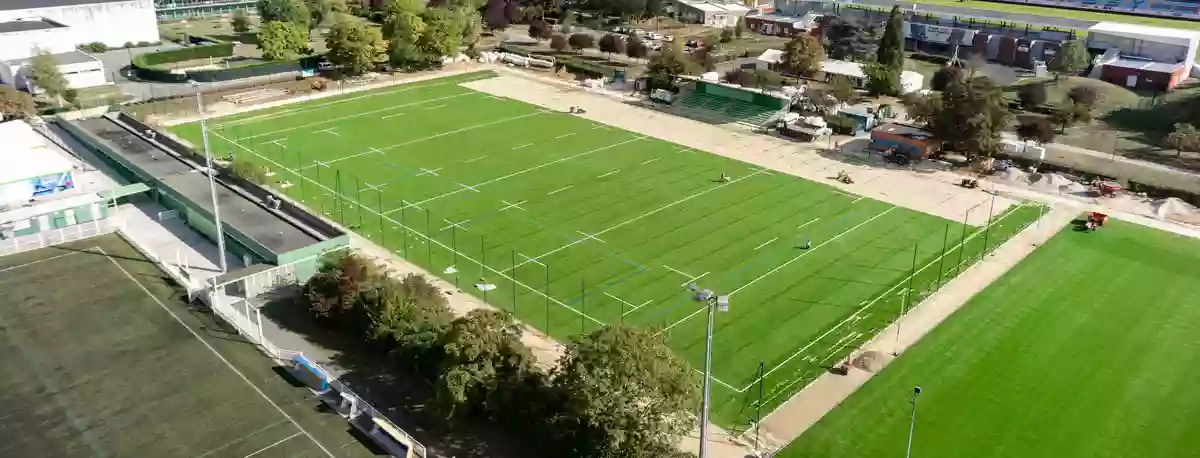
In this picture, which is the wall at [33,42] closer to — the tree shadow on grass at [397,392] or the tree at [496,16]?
the tree at [496,16]

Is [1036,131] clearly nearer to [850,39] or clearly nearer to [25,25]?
[850,39]

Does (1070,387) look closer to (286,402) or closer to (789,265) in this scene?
(789,265)

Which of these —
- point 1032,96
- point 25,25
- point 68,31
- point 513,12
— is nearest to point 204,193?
point 68,31

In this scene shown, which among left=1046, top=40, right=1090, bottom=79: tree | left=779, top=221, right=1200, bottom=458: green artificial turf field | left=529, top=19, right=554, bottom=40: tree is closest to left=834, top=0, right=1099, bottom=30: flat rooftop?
left=1046, top=40, right=1090, bottom=79: tree

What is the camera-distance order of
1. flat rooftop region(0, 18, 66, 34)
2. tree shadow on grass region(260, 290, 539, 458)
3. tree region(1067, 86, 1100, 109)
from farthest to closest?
flat rooftop region(0, 18, 66, 34) < tree region(1067, 86, 1100, 109) < tree shadow on grass region(260, 290, 539, 458)

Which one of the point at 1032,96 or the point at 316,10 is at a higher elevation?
the point at 316,10

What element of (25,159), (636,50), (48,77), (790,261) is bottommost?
(790,261)

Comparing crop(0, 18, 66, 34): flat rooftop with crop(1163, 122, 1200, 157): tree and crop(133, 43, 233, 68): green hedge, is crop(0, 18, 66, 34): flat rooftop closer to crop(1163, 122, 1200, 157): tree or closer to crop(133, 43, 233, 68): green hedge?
crop(133, 43, 233, 68): green hedge
